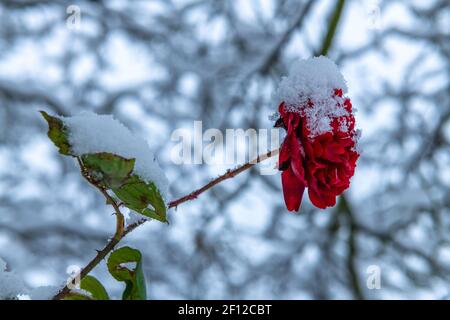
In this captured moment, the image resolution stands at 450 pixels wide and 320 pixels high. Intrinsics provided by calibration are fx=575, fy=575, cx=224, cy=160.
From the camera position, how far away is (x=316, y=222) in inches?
105

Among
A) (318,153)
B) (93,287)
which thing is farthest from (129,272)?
(318,153)

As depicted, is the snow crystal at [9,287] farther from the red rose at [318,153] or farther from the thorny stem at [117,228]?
the red rose at [318,153]

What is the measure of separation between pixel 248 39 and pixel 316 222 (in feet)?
Result: 3.03

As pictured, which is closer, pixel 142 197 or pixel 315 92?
pixel 142 197

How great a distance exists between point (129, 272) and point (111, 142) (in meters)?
0.11

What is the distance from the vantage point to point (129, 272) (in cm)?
45

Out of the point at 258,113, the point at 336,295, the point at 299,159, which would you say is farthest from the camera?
the point at 336,295

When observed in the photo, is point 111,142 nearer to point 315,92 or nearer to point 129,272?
point 129,272

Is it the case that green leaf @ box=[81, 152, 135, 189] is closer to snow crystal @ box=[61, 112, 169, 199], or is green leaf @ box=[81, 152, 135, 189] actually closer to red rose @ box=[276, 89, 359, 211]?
snow crystal @ box=[61, 112, 169, 199]

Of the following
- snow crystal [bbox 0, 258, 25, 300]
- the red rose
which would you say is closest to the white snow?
the red rose

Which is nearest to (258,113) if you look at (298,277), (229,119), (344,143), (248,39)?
Answer: (229,119)

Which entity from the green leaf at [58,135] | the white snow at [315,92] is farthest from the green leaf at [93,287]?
the white snow at [315,92]

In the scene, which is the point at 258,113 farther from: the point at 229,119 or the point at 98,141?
the point at 98,141

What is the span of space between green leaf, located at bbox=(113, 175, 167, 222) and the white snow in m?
0.17
